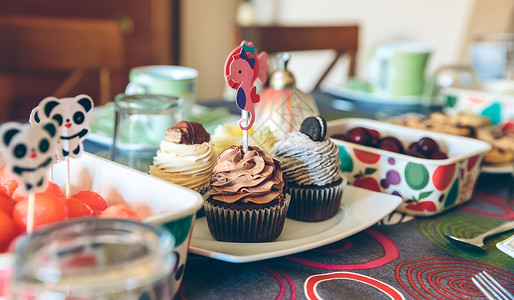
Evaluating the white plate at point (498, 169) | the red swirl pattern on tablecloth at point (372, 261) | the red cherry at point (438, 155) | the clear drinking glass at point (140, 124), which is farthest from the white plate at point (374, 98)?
the red swirl pattern on tablecloth at point (372, 261)

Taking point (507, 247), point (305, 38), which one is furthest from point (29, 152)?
point (305, 38)

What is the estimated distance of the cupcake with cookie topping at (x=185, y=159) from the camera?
69cm

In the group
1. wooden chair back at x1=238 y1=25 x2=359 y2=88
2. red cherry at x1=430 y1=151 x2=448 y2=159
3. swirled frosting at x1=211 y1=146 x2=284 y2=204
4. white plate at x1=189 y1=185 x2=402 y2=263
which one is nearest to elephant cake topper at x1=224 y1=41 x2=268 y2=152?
swirled frosting at x1=211 y1=146 x2=284 y2=204

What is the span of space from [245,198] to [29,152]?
28 centimetres

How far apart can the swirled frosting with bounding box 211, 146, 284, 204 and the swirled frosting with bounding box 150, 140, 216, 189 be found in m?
0.05

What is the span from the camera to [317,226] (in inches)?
28.5

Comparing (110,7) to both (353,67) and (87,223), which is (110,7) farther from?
(87,223)

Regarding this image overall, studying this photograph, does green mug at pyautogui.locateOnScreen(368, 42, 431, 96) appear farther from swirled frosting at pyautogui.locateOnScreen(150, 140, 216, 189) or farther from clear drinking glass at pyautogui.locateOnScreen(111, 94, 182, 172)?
swirled frosting at pyautogui.locateOnScreen(150, 140, 216, 189)

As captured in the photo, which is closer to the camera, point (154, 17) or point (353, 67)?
point (353, 67)

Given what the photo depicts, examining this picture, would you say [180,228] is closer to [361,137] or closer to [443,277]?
[443,277]

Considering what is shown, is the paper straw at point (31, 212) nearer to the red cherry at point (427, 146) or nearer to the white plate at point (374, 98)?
the red cherry at point (427, 146)

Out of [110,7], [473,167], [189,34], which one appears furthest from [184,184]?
[189,34]

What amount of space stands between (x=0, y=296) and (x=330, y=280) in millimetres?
323

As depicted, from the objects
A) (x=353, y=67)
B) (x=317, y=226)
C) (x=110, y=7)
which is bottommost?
(x=317, y=226)
